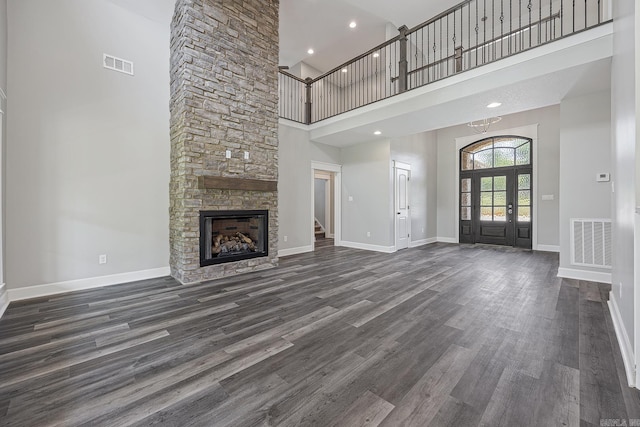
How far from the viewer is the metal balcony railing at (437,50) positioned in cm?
483

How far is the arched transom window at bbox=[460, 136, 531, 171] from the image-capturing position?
23.1 ft

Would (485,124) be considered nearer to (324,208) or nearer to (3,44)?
(324,208)

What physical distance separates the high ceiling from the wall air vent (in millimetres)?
3300

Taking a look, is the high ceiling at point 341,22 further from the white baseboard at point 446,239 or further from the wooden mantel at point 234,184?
the white baseboard at point 446,239

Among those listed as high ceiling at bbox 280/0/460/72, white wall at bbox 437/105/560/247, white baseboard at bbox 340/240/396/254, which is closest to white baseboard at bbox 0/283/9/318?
white baseboard at bbox 340/240/396/254

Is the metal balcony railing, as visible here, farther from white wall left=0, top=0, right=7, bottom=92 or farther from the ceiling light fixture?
white wall left=0, top=0, right=7, bottom=92

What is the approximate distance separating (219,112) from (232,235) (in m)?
1.98

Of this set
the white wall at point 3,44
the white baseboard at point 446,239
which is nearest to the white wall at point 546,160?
the white baseboard at point 446,239

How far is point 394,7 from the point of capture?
Answer: 18.8 ft

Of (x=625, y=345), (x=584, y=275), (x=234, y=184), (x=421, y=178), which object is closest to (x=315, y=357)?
(x=625, y=345)

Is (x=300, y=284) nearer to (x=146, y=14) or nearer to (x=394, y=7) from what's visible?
(x=146, y=14)

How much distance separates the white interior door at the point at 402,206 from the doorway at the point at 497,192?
2.14 meters

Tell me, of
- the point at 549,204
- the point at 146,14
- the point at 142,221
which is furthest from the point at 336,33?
A: the point at 549,204

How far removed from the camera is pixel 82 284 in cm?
356
